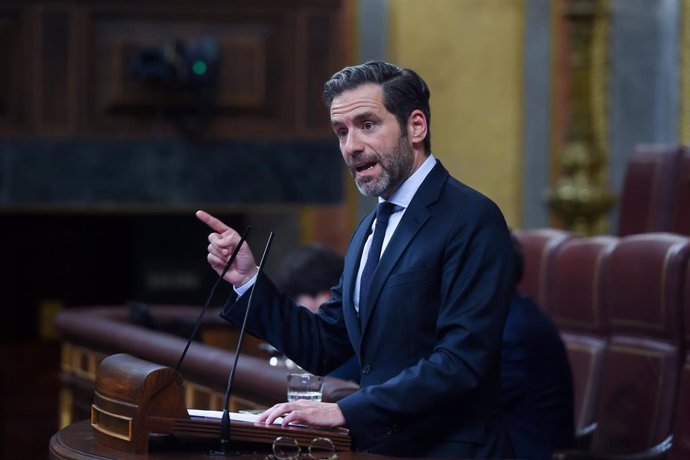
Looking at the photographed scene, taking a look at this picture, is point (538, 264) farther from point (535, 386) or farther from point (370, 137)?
point (370, 137)

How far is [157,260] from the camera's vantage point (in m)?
7.55

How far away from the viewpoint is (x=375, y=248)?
220cm

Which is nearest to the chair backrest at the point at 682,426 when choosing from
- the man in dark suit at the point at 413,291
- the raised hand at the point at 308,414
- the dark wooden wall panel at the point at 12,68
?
the man in dark suit at the point at 413,291

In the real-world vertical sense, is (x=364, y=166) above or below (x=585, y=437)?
above

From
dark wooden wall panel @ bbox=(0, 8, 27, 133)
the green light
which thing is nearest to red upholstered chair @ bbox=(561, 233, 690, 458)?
the green light

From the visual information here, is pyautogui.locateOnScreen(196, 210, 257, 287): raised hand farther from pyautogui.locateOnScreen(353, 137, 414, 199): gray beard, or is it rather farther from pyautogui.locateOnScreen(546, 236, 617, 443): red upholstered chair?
pyautogui.locateOnScreen(546, 236, 617, 443): red upholstered chair

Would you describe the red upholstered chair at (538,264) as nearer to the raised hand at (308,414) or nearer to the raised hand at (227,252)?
the raised hand at (227,252)

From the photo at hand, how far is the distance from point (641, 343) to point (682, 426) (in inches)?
17.0

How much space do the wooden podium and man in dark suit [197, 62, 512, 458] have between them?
0.12ft

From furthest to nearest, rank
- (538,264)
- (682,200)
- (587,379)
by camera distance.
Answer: (682,200)
(538,264)
(587,379)

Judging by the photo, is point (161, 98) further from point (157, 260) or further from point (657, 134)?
point (657, 134)

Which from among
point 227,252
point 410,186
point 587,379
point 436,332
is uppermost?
point 410,186

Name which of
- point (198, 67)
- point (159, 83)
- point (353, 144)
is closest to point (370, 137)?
point (353, 144)

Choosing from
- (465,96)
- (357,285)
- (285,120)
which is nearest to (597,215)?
(465,96)
